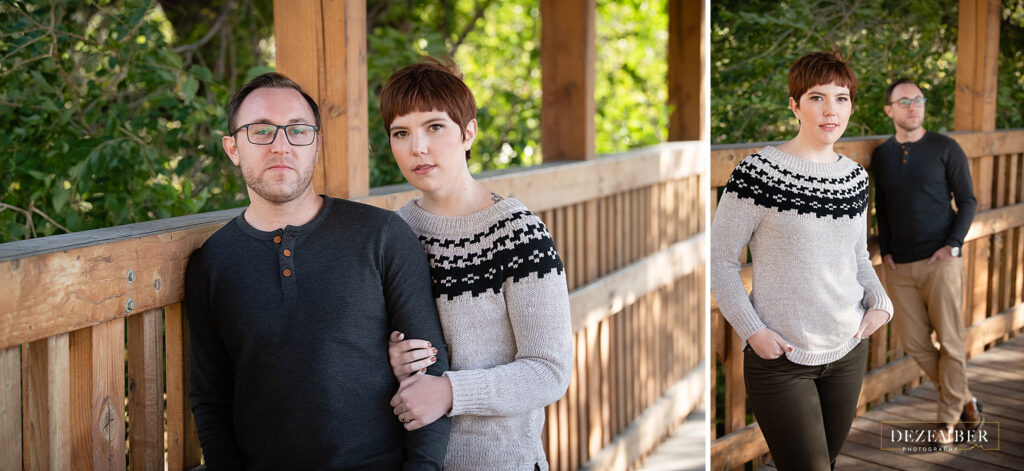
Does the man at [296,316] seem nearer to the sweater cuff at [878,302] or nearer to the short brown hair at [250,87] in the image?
the short brown hair at [250,87]

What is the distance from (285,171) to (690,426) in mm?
3581

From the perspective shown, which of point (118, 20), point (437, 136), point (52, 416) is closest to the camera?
point (52, 416)

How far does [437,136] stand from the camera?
1648 mm

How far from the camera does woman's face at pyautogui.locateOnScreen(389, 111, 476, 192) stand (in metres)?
1.64

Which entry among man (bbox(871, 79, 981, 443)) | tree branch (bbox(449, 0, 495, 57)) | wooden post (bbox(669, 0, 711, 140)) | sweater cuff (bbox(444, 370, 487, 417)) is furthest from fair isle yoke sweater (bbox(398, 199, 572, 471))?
tree branch (bbox(449, 0, 495, 57))

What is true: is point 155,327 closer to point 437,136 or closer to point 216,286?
point 216,286

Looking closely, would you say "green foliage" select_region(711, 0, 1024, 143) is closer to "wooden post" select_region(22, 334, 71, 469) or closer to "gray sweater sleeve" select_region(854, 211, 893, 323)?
"gray sweater sleeve" select_region(854, 211, 893, 323)

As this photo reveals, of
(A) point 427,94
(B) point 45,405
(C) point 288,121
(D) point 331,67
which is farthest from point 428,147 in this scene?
(B) point 45,405

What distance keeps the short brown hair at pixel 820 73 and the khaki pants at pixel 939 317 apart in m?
0.26

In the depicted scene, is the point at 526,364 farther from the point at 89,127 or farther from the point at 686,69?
the point at 686,69

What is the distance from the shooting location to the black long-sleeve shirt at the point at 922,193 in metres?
1.21

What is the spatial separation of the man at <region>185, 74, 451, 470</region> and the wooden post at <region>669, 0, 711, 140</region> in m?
2.97

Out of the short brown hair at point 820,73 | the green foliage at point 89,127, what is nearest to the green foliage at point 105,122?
the green foliage at point 89,127

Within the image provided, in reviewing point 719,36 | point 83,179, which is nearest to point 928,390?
point 719,36
